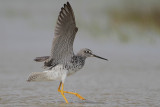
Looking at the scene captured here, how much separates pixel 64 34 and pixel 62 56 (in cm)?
52

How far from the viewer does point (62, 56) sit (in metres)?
8.01

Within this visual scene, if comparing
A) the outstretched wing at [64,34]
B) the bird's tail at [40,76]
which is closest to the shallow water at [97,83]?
the bird's tail at [40,76]

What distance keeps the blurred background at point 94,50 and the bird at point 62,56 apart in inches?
16.1

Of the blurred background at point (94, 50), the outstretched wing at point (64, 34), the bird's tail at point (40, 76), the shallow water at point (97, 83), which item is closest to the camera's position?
the outstretched wing at point (64, 34)

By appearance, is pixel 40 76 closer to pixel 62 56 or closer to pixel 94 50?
pixel 62 56

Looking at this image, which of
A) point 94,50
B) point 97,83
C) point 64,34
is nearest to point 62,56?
point 64,34

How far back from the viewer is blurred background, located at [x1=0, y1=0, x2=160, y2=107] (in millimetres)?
8327

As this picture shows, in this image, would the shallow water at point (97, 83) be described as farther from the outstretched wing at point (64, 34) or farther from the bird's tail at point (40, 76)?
the outstretched wing at point (64, 34)

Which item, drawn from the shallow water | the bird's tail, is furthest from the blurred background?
the bird's tail

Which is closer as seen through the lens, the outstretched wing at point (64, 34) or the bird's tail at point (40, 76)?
the outstretched wing at point (64, 34)

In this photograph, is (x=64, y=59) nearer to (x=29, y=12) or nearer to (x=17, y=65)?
(x=17, y=65)

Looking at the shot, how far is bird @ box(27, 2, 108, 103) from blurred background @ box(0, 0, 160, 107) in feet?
1.34

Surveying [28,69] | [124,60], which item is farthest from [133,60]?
[28,69]

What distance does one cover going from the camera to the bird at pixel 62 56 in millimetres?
7590
